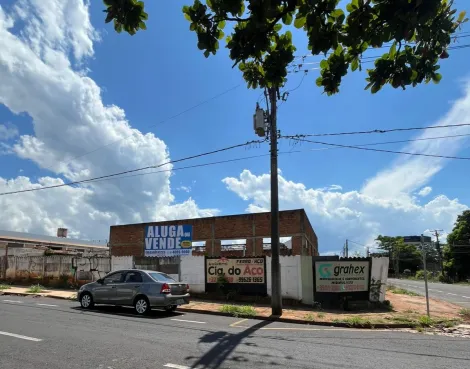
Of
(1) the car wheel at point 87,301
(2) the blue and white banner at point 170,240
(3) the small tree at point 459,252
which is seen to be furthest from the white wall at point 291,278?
(3) the small tree at point 459,252

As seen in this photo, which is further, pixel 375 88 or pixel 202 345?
pixel 202 345

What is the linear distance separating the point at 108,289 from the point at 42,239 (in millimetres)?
47556

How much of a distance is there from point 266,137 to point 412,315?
25.8 feet

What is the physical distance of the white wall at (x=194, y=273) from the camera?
18031 millimetres

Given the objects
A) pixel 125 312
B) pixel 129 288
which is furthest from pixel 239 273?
pixel 125 312

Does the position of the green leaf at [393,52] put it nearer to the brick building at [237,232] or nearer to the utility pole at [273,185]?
the utility pole at [273,185]

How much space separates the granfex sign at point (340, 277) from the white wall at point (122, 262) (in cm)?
942

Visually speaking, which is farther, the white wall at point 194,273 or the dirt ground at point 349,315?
the white wall at point 194,273

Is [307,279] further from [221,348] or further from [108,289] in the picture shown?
[221,348]

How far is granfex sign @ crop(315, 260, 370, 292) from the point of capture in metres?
15.5

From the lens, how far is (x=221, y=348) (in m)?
7.54

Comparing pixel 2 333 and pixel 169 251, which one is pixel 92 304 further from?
pixel 169 251

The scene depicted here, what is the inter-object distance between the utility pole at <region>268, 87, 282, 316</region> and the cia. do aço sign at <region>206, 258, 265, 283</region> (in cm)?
322

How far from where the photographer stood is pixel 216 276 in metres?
17.6
